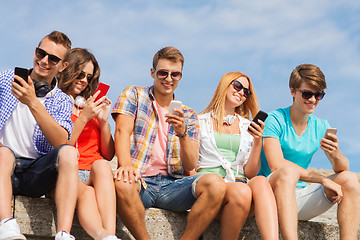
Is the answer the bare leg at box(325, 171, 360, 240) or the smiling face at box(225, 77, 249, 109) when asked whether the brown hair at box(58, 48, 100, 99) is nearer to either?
the smiling face at box(225, 77, 249, 109)

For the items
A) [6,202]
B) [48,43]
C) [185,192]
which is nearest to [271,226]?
[185,192]

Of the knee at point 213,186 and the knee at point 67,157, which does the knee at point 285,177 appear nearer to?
the knee at point 213,186

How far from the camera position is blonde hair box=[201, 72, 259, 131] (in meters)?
5.50

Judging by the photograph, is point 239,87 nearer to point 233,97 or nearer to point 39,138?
point 233,97

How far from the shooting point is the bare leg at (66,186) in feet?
13.5

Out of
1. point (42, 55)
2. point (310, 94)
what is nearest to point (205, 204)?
point (310, 94)

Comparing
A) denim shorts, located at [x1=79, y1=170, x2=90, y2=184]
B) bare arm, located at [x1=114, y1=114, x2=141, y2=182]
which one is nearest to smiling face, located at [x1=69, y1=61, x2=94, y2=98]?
bare arm, located at [x1=114, y1=114, x2=141, y2=182]

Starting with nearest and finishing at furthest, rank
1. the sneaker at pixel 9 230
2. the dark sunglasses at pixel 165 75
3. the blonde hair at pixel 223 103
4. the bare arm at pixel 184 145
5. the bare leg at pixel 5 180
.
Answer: the sneaker at pixel 9 230, the bare leg at pixel 5 180, the bare arm at pixel 184 145, the dark sunglasses at pixel 165 75, the blonde hair at pixel 223 103

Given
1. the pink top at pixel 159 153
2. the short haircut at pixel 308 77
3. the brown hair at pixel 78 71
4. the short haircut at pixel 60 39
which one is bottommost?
the pink top at pixel 159 153

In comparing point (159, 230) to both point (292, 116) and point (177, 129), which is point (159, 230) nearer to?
point (177, 129)

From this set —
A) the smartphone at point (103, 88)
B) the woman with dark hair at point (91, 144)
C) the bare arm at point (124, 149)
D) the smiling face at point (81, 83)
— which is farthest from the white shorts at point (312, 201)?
the smiling face at point (81, 83)

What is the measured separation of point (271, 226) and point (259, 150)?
0.88m

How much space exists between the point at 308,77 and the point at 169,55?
1.48 m

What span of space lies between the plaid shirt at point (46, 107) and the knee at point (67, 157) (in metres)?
0.35
